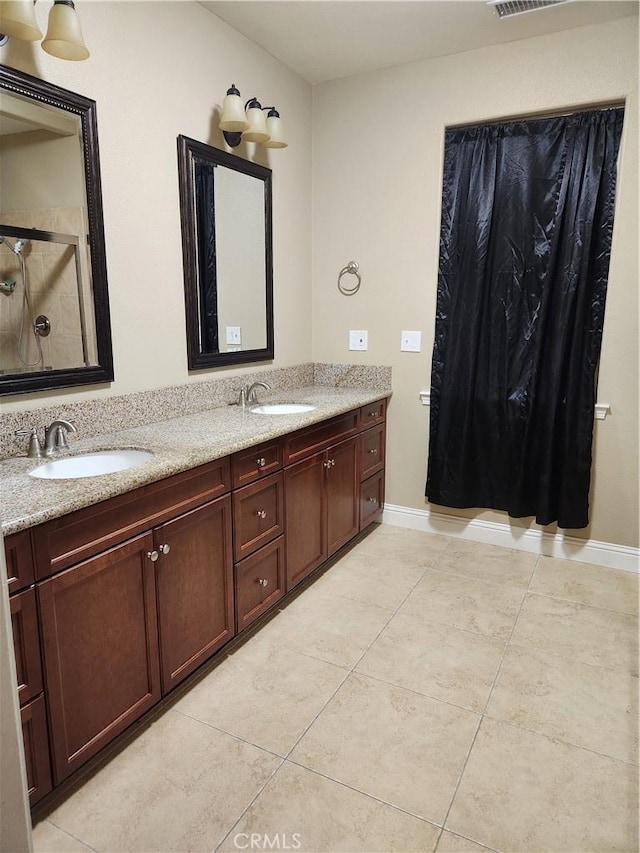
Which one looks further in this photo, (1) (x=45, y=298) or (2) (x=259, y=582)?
(2) (x=259, y=582)

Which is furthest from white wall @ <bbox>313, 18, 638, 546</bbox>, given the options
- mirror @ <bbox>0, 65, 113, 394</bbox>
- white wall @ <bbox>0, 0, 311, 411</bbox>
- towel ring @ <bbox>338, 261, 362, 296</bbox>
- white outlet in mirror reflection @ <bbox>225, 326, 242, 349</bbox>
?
mirror @ <bbox>0, 65, 113, 394</bbox>

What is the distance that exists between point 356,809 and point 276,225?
2.67 metres

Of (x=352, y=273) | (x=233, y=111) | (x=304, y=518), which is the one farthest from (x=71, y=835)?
(x=352, y=273)

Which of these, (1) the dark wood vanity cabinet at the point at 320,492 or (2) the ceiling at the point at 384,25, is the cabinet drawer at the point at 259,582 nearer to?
(1) the dark wood vanity cabinet at the point at 320,492

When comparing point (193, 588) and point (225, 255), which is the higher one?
point (225, 255)

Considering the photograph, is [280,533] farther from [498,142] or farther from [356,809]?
[498,142]

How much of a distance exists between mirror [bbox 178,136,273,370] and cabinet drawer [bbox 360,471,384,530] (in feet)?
3.03

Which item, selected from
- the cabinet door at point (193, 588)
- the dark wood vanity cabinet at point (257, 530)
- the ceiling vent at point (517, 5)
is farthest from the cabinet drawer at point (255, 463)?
the ceiling vent at point (517, 5)

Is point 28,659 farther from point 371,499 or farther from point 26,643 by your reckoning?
point 371,499

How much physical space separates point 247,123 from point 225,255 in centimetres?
58

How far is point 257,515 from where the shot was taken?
2.19m

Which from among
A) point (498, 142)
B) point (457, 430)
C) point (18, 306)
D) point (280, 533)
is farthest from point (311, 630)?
point (498, 142)

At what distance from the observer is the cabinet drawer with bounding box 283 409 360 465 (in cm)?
237

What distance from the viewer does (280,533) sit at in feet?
7.72
